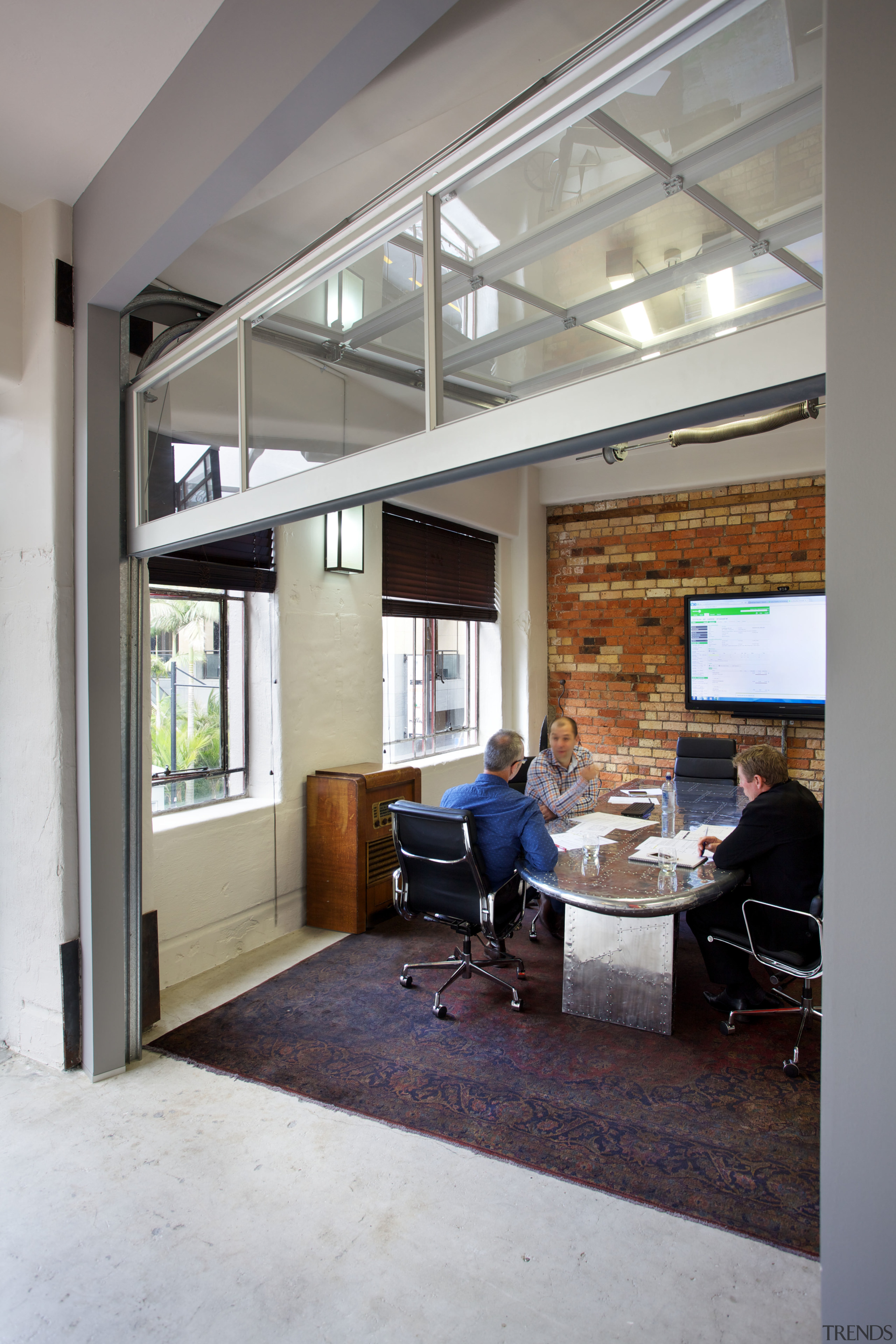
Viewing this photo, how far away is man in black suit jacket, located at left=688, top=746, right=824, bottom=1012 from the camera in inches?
112

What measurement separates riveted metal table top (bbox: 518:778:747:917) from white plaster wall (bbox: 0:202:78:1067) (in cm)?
194

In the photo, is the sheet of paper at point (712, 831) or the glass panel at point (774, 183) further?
the sheet of paper at point (712, 831)

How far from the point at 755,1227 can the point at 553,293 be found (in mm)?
2895

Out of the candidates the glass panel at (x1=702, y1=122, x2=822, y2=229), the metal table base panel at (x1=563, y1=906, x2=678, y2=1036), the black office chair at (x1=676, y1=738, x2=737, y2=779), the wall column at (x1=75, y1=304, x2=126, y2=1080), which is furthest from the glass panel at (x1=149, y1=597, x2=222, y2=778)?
the black office chair at (x1=676, y1=738, x2=737, y2=779)

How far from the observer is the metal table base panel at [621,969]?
3090 millimetres

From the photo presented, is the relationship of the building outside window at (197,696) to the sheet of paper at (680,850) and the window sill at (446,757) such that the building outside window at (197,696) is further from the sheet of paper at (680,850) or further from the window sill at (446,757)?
the sheet of paper at (680,850)

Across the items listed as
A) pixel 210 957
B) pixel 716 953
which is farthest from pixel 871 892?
pixel 210 957

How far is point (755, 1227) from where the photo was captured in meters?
2.06

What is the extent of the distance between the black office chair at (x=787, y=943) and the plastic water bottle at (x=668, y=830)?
0.32m

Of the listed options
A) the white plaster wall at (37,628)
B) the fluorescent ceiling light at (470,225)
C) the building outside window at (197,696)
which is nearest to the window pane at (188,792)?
the building outside window at (197,696)

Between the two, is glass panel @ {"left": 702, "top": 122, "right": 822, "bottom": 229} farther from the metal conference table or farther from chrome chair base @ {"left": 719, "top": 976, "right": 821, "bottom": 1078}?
chrome chair base @ {"left": 719, "top": 976, "right": 821, "bottom": 1078}

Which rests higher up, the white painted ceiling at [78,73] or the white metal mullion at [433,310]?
the white painted ceiling at [78,73]

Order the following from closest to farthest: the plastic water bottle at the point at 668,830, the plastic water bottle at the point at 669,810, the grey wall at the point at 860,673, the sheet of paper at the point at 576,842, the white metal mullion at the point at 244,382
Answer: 1. the grey wall at the point at 860,673
2. the white metal mullion at the point at 244,382
3. the plastic water bottle at the point at 668,830
4. the sheet of paper at the point at 576,842
5. the plastic water bottle at the point at 669,810

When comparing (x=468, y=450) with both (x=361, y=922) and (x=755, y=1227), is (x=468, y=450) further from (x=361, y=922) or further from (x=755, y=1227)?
(x=361, y=922)
